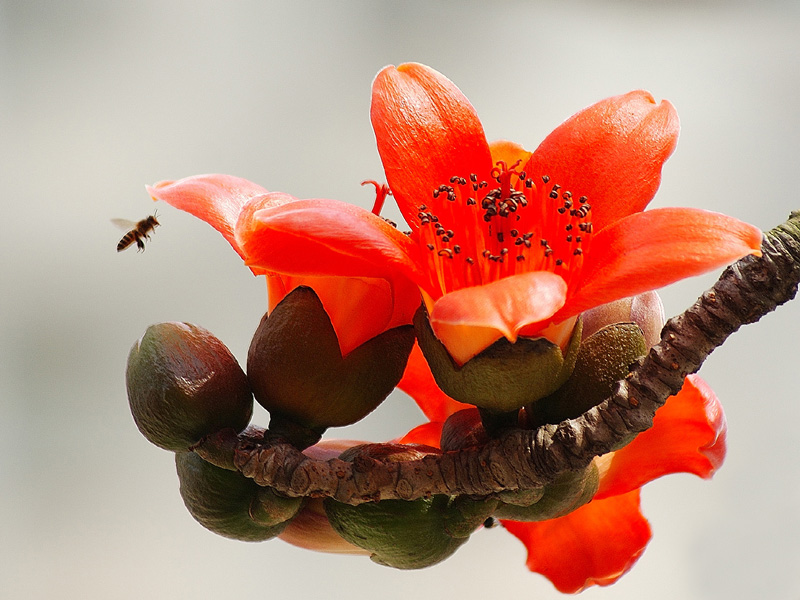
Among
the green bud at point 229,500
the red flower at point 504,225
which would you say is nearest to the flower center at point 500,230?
the red flower at point 504,225

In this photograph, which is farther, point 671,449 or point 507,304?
point 671,449

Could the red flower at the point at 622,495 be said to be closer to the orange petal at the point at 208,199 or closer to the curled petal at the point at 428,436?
the curled petal at the point at 428,436

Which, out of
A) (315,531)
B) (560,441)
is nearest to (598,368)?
(560,441)

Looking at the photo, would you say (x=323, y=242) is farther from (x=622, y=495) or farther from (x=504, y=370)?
(x=622, y=495)

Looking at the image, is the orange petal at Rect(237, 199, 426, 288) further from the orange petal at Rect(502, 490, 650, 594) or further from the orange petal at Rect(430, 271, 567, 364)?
the orange petal at Rect(502, 490, 650, 594)

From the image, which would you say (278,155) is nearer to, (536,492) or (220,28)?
Answer: (220,28)

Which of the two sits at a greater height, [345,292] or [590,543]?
[345,292]
